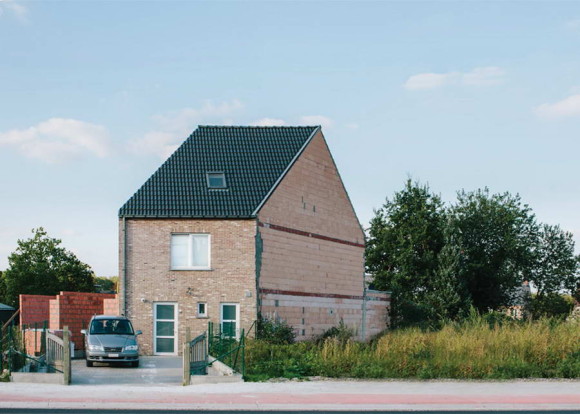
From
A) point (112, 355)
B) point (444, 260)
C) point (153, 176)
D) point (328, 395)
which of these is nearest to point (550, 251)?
point (444, 260)

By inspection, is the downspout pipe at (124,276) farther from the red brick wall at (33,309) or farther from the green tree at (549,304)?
the green tree at (549,304)

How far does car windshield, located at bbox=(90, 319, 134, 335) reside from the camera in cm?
2877

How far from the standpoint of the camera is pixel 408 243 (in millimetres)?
58375

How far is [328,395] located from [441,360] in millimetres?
4944

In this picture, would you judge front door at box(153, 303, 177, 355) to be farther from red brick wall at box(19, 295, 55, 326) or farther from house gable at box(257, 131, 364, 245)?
red brick wall at box(19, 295, 55, 326)

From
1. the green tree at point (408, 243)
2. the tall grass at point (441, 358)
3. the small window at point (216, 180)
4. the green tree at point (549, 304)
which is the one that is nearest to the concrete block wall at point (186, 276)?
the small window at point (216, 180)

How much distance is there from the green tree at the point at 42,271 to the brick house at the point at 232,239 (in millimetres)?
35992

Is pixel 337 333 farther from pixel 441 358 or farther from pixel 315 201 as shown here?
pixel 441 358

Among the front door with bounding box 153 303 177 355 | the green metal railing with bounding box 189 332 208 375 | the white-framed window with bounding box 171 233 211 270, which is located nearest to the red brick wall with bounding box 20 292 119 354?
the front door with bounding box 153 303 177 355

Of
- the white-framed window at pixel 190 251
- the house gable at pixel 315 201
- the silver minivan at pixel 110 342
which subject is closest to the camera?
the silver minivan at pixel 110 342

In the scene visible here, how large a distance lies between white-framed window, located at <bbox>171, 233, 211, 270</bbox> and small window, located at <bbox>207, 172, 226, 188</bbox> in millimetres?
2713

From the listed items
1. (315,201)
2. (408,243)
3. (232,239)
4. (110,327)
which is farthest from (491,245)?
(110,327)

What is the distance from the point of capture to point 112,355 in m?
27.7

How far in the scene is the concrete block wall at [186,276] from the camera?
114 feet
